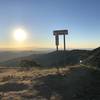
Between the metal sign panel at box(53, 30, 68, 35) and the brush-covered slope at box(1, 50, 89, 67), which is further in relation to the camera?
the brush-covered slope at box(1, 50, 89, 67)

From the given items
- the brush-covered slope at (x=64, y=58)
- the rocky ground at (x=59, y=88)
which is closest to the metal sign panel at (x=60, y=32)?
the brush-covered slope at (x=64, y=58)

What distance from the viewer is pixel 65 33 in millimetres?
25328

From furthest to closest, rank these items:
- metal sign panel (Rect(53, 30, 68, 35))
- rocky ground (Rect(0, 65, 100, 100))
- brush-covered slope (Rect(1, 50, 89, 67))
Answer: brush-covered slope (Rect(1, 50, 89, 67)) < metal sign panel (Rect(53, 30, 68, 35)) < rocky ground (Rect(0, 65, 100, 100))

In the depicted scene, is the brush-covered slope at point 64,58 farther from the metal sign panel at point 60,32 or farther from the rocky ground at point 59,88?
the rocky ground at point 59,88

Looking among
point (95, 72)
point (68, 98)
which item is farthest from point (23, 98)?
point (95, 72)

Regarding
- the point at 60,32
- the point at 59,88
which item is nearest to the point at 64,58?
the point at 60,32

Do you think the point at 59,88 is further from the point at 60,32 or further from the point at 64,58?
the point at 64,58

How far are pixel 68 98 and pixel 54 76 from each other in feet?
16.0

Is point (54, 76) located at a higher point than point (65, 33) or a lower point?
lower

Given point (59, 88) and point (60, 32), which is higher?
point (60, 32)

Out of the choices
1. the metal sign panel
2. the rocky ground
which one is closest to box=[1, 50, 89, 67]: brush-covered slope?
the metal sign panel

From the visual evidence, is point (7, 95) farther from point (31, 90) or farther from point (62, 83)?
point (62, 83)

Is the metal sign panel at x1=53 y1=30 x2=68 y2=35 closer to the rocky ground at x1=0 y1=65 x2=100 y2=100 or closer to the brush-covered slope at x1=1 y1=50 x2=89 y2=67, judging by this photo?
the brush-covered slope at x1=1 y1=50 x2=89 y2=67

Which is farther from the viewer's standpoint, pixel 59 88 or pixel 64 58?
pixel 64 58
